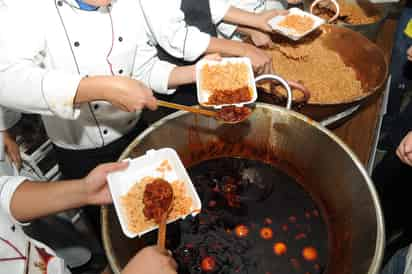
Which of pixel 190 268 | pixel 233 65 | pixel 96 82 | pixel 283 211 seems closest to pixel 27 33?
pixel 96 82

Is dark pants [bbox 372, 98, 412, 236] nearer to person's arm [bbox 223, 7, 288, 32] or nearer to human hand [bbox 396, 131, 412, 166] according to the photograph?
human hand [bbox 396, 131, 412, 166]

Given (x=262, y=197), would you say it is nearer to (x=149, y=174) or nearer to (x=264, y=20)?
(x=149, y=174)

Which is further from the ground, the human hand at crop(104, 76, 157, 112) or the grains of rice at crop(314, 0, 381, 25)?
the human hand at crop(104, 76, 157, 112)

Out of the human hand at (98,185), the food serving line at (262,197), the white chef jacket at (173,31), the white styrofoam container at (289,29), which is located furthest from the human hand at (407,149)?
the human hand at (98,185)

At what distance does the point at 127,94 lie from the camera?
826mm

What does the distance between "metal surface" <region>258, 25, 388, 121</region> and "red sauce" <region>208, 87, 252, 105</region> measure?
0.53 ft

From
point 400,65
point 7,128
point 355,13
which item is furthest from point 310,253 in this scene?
point 355,13

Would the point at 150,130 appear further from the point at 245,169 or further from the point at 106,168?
the point at 245,169

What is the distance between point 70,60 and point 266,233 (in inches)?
29.4

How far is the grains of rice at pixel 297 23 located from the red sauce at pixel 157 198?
863 mm

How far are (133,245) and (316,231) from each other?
549mm

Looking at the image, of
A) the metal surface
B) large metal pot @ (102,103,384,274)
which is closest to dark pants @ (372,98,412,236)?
the metal surface

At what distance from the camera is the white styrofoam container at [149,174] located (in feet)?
2.97

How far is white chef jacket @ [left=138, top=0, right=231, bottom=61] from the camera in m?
1.06
